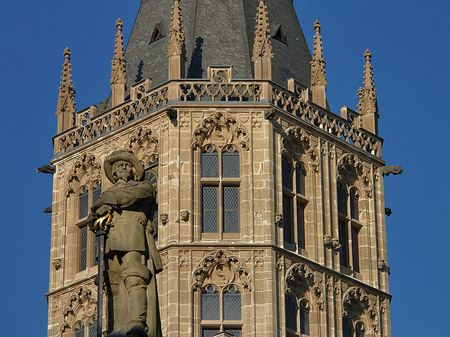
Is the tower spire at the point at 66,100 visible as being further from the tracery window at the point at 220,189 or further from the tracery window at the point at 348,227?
the tracery window at the point at 348,227

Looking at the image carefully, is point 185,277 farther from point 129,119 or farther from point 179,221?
point 129,119

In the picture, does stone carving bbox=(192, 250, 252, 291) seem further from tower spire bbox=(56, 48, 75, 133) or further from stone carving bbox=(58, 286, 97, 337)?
tower spire bbox=(56, 48, 75, 133)

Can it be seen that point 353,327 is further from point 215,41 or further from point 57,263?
point 215,41

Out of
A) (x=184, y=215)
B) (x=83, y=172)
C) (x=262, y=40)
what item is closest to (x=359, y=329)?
(x=184, y=215)

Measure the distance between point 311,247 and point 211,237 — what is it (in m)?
2.74

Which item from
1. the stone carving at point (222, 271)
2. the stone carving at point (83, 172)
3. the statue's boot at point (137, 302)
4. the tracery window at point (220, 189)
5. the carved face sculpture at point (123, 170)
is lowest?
the statue's boot at point (137, 302)

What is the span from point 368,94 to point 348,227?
4587 mm

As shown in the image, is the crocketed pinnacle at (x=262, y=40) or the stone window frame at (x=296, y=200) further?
the crocketed pinnacle at (x=262, y=40)

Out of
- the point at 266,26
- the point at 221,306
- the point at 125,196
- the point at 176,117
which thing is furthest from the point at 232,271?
the point at 125,196

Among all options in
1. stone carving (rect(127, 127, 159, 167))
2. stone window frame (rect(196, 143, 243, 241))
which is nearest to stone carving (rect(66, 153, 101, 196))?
stone carving (rect(127, 127, 159, 167))

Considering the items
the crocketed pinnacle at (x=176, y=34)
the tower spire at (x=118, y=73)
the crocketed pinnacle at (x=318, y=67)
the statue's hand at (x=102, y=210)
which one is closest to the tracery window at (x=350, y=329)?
the crocketed pinnacle at (x=318, y=67)

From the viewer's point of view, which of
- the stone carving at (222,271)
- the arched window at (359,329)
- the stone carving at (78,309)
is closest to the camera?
the stone carving at (222,271)

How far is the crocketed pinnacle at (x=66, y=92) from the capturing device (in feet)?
137

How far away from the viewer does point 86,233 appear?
3953 cm
